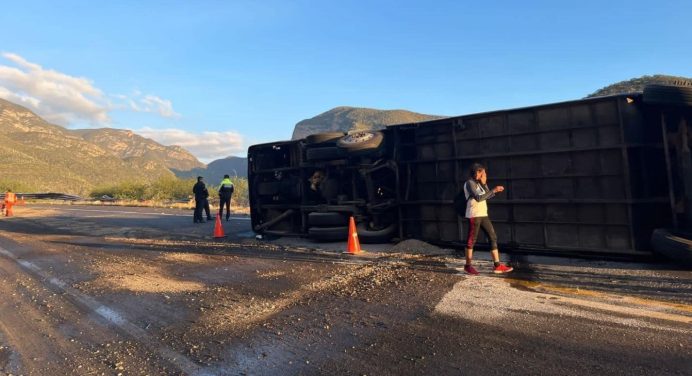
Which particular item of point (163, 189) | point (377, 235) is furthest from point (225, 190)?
point (163, 189)

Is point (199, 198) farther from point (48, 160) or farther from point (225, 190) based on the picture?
point (48, 160)

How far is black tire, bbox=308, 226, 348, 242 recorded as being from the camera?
8.45m

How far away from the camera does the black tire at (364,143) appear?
8.21 metres

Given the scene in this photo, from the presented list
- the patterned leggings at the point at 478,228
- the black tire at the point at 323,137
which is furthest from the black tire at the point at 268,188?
the patterned leggings at the point at 478,228

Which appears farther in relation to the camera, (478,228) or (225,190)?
(225,190)

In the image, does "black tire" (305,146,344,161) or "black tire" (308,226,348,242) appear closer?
"black tire" (308,226,348,242)

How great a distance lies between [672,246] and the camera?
16.8 ft

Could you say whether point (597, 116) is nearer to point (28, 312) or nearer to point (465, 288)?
point (465, 288)

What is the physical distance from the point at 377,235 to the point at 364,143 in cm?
196

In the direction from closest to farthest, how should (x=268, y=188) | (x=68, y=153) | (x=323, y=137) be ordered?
(x=323, y=137) < (x=268, y=188) < (x=68, y=153)

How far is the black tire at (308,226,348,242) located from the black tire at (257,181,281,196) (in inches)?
70.6

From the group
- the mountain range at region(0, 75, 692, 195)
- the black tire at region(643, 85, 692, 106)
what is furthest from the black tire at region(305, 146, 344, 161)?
the mountain range at region(0, 75, 692, 195)

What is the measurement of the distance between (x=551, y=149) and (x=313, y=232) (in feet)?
16.4

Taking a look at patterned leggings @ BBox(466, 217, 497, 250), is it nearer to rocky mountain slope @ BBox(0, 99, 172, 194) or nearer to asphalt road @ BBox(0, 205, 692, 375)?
asphalt road @ BBox(0, 205, 692, 375)
